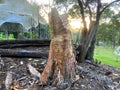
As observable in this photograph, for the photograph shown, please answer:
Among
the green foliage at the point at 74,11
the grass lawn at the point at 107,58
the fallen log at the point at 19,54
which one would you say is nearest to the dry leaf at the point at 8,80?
the fallen log at the point at 19,54

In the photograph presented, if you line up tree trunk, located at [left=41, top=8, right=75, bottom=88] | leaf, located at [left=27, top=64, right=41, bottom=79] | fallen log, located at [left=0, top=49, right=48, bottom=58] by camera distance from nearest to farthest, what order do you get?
tree trunk, located at [left=41, top=8, right=75, bottom=88] < leaf, located at [left=27, top=64, right=41, bottom=79] < fallen log, located at [left=0, top=49, right=48, bottom=58]

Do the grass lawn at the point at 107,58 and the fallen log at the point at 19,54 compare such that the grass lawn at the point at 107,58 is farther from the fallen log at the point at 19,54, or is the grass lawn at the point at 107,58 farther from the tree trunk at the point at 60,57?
the tree trunk at the point at 60,57

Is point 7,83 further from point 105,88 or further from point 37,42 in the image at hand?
point 37,42

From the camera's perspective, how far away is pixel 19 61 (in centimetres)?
425

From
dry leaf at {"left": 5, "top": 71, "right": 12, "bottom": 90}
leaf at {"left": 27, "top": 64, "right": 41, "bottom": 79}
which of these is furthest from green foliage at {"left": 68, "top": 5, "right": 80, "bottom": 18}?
dry leaf at {"left": 5, "top": 71, "right": 12, "bottom": 90}

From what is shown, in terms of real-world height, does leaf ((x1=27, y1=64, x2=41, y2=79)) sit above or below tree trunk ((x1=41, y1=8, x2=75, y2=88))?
below

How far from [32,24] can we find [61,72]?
6573 millimetres

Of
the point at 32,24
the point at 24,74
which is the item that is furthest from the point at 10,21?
the point at 24,74

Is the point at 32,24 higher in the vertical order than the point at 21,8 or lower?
lower

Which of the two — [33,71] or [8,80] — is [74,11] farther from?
[8,80]

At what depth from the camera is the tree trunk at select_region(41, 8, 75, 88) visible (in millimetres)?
3207

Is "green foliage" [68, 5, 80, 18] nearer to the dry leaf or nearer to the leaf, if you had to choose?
the leaf

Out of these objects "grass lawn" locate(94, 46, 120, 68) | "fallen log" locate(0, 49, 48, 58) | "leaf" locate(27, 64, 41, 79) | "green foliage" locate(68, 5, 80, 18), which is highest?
"green foliage" locate(68, 5, 80, 18)

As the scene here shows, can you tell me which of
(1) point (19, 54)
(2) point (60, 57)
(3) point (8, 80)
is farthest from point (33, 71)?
(1) point (19, 54)
